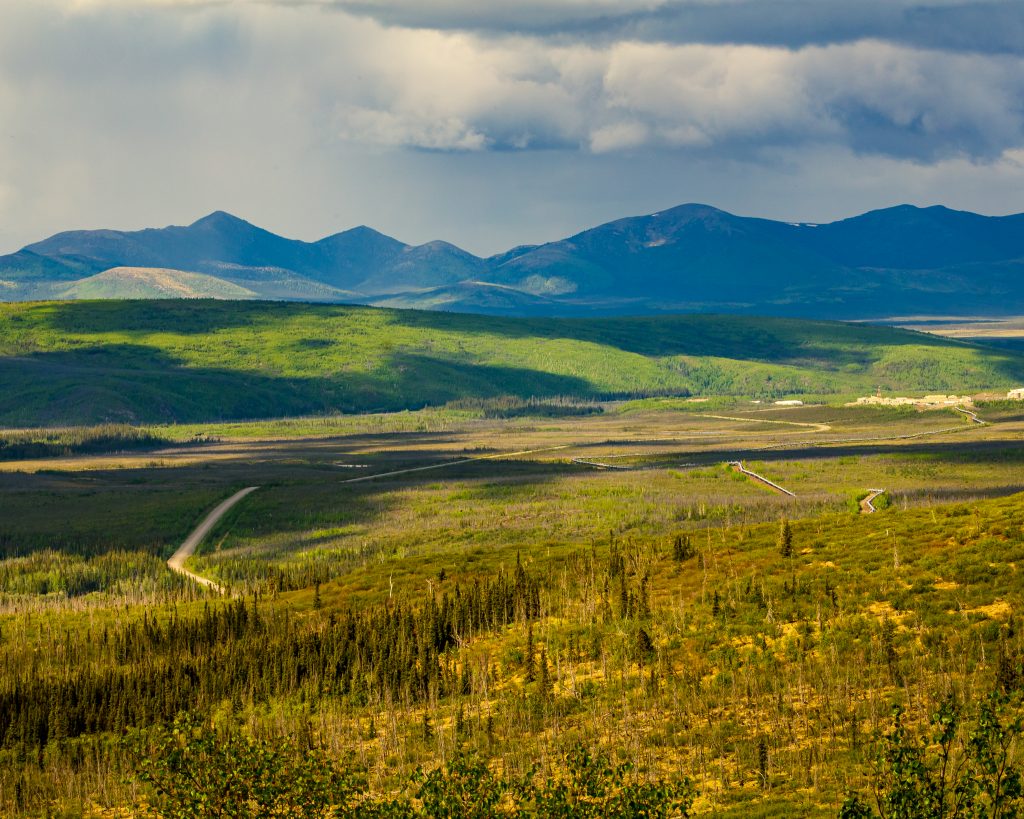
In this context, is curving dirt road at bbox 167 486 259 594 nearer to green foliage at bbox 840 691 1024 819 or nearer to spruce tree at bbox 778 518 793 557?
spruce tree at bbox 778 518 793 557

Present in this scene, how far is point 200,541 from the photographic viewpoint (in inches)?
4437

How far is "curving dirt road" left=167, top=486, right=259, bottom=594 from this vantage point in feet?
307

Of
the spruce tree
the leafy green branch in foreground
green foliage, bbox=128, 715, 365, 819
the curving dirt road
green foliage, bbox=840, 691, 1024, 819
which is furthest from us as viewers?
the curving dirt road

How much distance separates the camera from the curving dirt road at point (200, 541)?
93581mm

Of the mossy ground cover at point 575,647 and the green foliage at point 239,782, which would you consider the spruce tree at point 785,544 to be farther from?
the green foliage at point 239,782

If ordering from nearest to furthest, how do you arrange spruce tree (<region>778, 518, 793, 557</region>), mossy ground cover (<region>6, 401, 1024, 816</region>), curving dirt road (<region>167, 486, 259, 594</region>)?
mossy ground cover (<region>6, 401, 1024, 816</region>)
spruce tree (<region>778, 518, 793, 557</region>)
curving dirt road (<region>167, 486, 259, 594</region>)

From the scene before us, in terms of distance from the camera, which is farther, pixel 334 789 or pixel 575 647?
pixel 575 647

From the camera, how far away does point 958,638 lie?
48312mm

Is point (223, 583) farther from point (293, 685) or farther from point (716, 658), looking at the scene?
point (716, 658)

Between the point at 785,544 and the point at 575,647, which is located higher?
the point at 785,544

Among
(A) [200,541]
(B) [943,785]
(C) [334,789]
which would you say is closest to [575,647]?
(C) [334,789]

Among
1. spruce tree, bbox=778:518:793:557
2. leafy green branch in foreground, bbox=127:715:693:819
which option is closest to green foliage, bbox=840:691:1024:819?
leafy green branch in foreground, bbox=127:715:693:819

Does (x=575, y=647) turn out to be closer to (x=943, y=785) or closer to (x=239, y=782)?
(x=239, y=782)

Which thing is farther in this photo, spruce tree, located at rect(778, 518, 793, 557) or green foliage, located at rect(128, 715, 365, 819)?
spruce tree, located at rect(778, 518, 793, 557)
